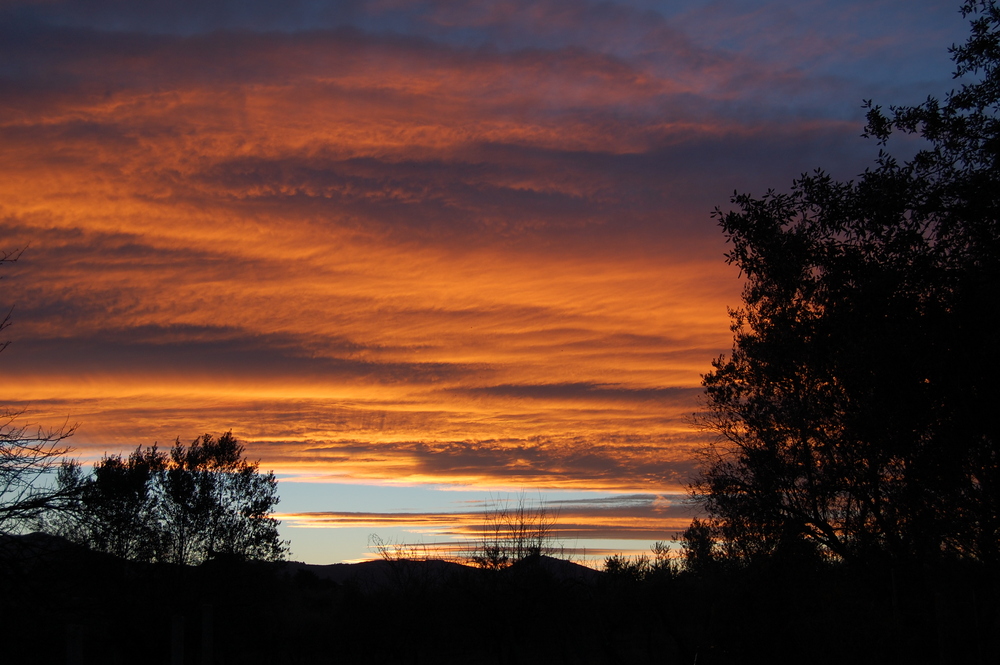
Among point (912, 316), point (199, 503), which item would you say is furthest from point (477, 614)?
point (912, 316)

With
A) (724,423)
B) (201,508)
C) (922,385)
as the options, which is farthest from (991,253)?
(201,508)

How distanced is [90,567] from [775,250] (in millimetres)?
11010

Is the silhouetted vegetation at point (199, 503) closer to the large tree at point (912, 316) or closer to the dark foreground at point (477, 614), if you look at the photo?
the dark foreground at point (477, 614)

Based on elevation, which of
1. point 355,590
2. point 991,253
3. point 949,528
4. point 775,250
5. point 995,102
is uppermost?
point 995,102

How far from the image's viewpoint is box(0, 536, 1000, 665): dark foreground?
11781mm

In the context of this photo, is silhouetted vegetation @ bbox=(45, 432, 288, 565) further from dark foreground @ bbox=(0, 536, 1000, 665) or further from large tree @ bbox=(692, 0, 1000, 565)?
large tree @ bbox=(692, 0, 1000, 565)

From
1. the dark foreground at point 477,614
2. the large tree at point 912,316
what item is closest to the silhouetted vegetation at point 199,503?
the dark foreground at point 477,614

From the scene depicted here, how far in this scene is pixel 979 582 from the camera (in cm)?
1270

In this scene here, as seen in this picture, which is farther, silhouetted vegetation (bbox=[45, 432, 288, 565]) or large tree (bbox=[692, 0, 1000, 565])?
silhouetted vegetation (bbox=[45, 432, 288, 565])

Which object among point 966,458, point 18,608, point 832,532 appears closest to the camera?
point 966,458

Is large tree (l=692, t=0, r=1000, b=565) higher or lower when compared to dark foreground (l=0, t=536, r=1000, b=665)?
higher

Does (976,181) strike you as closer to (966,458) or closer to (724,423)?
(966,458)

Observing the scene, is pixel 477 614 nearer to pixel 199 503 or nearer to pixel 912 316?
pixel 199 503

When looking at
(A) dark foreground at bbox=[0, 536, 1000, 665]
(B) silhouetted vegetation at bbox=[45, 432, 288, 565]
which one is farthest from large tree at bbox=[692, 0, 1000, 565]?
(B) silhouetted vegetation at bbox=[45, 432, 288, 565]
